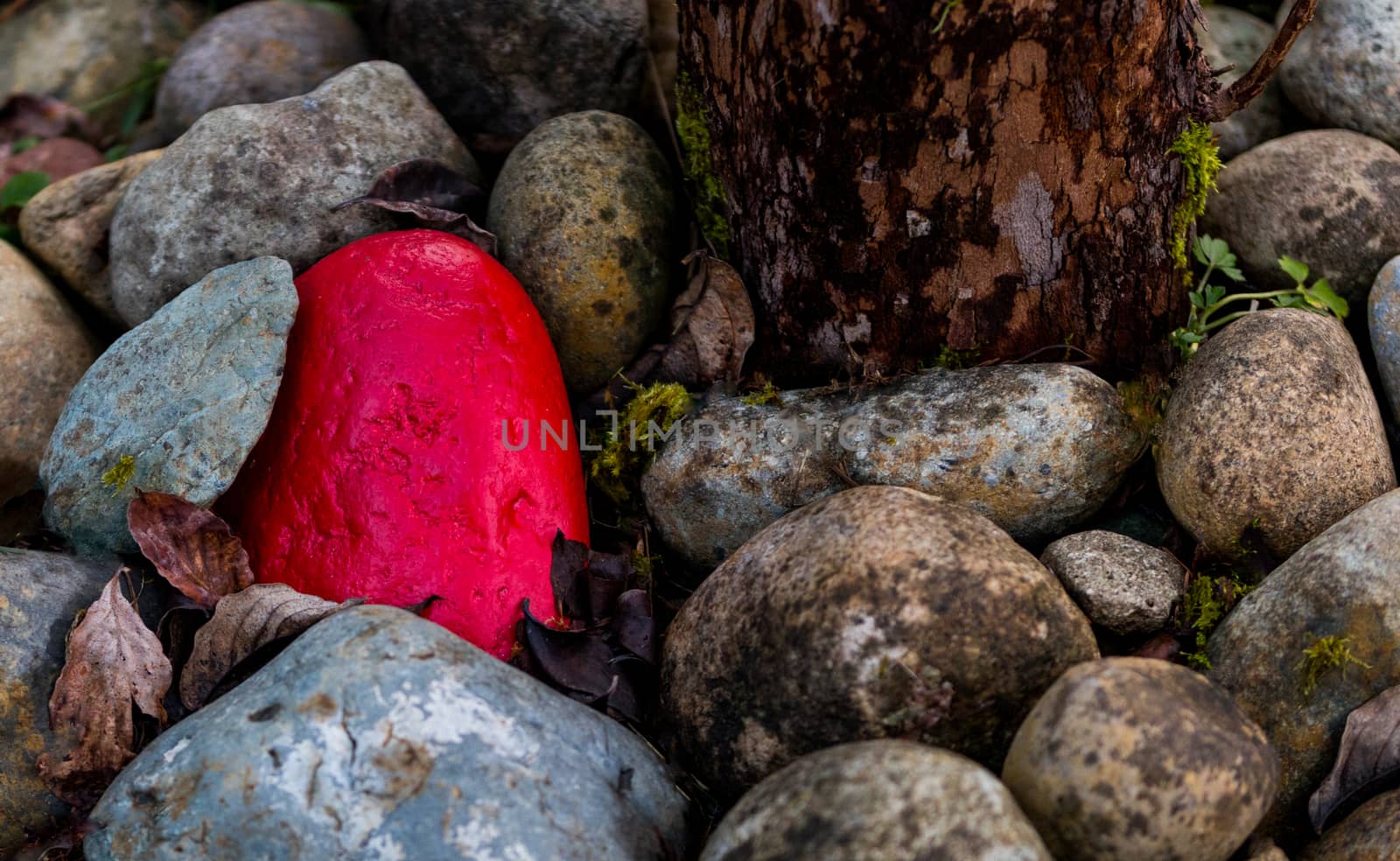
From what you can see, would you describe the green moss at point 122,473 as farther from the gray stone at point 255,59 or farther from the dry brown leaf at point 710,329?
the gray stone at point 255,59

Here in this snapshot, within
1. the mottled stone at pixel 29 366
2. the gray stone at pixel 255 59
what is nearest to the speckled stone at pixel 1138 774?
the mottled stone at pixel 29 366

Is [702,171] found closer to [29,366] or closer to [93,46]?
[29,366]

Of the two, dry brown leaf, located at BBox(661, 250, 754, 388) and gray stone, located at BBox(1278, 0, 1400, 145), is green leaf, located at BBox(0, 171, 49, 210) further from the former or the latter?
gray stone, located at BBox(1278, 0, 1400, 145)

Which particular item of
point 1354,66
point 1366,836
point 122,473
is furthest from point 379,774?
point 1354,66

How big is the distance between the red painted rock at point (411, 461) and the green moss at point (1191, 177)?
190 cm

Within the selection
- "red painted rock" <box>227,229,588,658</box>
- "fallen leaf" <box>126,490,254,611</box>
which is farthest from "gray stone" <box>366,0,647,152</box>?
"fallen leaf" <box>126,490,254,611</box>

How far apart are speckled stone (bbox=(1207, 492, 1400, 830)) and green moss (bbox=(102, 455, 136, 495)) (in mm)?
2783

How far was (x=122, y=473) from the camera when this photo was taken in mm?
2840

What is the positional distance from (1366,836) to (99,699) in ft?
9.38

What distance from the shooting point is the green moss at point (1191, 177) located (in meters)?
2.95

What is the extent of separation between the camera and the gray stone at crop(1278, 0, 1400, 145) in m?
3.63

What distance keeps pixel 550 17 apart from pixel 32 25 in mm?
3224

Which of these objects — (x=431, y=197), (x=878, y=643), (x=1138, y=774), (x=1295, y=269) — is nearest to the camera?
(x=1138, y=774)

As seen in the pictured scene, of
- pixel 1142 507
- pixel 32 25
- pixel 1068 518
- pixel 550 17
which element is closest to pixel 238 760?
pixel 1068 518
